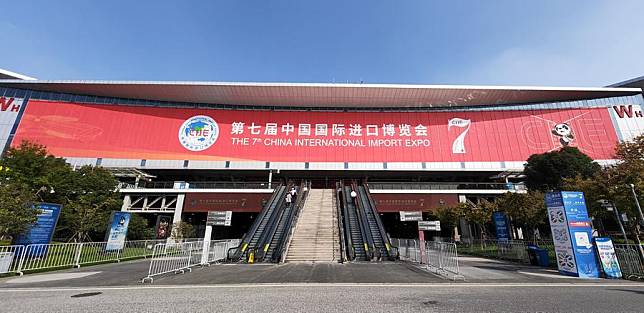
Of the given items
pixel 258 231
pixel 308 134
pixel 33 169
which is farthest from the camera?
pixel 308 134

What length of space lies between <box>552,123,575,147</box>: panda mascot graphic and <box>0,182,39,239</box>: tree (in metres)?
49.1

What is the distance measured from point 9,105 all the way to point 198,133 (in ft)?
78.5

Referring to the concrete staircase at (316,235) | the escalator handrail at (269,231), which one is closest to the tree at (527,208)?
the concrete staircase at (316,235)

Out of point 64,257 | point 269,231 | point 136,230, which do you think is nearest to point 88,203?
point 136,230

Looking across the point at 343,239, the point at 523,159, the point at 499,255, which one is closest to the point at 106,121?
the point at 343,239

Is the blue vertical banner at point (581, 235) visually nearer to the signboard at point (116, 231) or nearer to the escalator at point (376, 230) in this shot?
the escalator at point (376, 230)

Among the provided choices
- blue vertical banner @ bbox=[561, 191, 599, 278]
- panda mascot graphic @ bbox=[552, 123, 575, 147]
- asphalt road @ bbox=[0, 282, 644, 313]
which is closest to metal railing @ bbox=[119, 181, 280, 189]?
asphalt road @ bbox=[0, 282, 644, 313]

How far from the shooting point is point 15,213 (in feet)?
39.9

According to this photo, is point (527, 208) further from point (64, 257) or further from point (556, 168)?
point (64, 257)

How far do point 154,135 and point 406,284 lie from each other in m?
37.3

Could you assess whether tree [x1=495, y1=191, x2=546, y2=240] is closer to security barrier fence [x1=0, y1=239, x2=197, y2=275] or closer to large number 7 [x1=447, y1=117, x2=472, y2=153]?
large number 7 [x1=447, y1=117, x2=472, y2=153]

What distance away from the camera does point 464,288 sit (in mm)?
7703

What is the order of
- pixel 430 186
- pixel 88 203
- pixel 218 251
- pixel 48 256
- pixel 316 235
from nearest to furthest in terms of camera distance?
pixel 48 256 → pixel 218 251 → pixel 316 235 → pixel 88 203 → pixel 430 186

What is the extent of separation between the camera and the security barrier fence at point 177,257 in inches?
401
